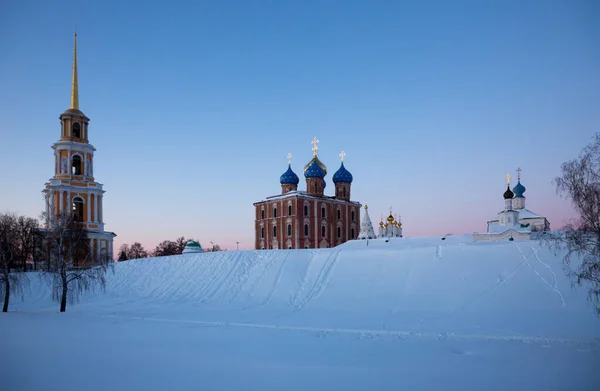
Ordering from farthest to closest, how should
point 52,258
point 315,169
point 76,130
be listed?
point 315,169
point 76,130
point 52,258

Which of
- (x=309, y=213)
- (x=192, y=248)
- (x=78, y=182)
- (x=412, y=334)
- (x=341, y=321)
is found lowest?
(x=341, y=321)

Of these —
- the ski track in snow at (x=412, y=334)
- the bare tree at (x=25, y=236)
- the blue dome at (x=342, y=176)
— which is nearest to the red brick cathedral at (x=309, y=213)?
the blue dome at (x=342, y=176)

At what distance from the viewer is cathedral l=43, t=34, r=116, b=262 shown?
53750mm

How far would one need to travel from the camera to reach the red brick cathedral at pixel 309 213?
185 feet

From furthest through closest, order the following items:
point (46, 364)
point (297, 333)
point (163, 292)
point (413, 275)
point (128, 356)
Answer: point (163, 292), point (413, 275), point (297, 333), point (128, 356), point (46, 364)

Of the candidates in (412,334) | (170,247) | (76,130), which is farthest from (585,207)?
(170,247)

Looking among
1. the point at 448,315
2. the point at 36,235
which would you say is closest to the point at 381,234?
the point at 448,315

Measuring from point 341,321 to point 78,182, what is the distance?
42.0 m

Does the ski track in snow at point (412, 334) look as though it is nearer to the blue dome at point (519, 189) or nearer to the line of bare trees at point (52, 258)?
the line of bare trees at point (52, 258)

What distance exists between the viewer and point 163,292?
123 ft

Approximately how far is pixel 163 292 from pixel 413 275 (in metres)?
19.6

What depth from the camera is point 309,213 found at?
5700 cm

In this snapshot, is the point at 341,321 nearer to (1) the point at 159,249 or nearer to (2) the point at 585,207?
(2) the point at 585,207

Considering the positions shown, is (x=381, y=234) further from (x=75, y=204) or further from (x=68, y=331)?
(x=68, y=331)
